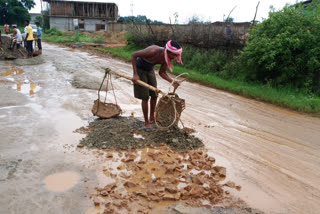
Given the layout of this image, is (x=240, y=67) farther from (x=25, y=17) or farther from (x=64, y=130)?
(x=25, y=17)

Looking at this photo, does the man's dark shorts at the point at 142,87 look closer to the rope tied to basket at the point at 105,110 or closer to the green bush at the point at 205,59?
the rope tied to basket at the point at 105,110

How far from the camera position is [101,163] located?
3568 mm

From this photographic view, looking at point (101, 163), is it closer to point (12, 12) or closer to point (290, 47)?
point (290, 47)

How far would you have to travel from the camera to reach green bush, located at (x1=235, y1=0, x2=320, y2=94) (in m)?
7.46

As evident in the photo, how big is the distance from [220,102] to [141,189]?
465cm

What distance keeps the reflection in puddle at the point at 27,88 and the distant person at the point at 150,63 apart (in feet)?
12.6

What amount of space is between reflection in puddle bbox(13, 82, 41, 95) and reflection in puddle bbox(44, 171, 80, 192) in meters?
4.36

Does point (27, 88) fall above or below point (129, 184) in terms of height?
above

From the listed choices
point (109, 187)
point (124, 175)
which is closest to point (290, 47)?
point (124, 175)

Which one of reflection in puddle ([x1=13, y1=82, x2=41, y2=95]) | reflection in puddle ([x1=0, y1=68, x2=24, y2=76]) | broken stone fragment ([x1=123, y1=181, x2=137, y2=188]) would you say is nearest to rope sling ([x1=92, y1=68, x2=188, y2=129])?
broken stone fragment ([x1=123, y1=181, x2=137, y2=188])

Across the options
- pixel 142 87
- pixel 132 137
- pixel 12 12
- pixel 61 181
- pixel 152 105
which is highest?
pixel 12 12

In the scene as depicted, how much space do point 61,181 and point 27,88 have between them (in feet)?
16.9

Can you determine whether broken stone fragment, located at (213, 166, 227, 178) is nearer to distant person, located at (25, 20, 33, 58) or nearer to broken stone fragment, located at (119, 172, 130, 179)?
broken stone fragment, located at (119, 172, 130, 179)

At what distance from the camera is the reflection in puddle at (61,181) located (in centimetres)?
297
